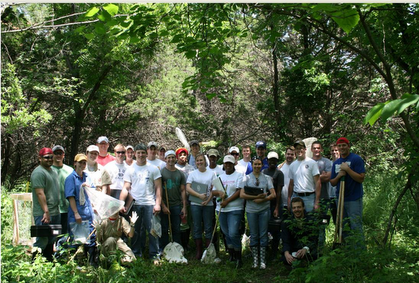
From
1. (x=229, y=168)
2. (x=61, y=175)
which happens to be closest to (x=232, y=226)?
(x=229, y=168)

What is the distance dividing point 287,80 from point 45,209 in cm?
1068

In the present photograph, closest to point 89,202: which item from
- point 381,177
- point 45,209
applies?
point 45,209

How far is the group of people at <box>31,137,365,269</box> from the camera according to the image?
568cm

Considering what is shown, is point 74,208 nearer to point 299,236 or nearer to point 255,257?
point 255,257

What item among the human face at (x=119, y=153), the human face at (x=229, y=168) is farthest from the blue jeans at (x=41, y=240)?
the human face at (x=229, y=168)

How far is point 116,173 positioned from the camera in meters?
6.79

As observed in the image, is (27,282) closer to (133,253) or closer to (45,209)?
(45,209)

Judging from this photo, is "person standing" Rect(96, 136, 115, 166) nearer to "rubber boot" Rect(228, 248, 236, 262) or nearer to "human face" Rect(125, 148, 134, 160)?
"human face" Rect(125, 148, 134, 160)

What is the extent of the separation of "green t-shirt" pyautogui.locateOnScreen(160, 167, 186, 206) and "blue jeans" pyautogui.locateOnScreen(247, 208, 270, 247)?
1394 millimetres

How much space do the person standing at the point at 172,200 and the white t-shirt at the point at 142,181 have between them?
0.29 m

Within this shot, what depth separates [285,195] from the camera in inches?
270

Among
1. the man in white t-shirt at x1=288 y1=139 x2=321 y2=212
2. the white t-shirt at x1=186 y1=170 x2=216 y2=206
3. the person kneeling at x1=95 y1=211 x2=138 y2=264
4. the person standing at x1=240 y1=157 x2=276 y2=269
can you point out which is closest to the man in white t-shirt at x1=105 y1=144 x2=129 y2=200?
the person kneeling at x1=95 y1=211 x2=138 y2=264

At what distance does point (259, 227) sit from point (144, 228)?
1.92m

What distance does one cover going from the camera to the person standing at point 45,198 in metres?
5.57
